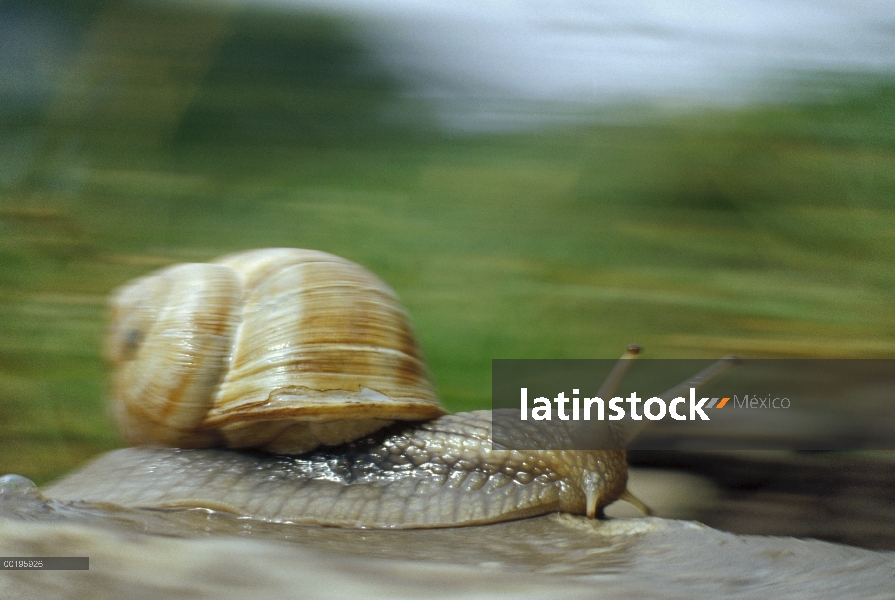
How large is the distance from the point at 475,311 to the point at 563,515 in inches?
26.4

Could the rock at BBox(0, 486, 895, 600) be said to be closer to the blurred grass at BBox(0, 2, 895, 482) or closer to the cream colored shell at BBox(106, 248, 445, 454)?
the cream colored shell at BBox(106, 248, 445, 454)

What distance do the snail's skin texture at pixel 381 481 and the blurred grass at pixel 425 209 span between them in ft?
1.16

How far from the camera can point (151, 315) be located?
3.56ft

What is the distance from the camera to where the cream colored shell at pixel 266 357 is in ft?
3.34

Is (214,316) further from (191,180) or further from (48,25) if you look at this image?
(48,25)

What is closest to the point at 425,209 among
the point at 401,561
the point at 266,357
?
the point at 266,357

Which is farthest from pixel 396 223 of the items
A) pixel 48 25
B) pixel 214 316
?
pixel 48 25

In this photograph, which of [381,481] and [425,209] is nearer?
[381,481]

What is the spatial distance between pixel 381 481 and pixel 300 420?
16cm

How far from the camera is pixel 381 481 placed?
1.05 m

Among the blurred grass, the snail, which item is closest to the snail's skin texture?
the snail

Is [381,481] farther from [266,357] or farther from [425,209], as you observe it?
[425,209]

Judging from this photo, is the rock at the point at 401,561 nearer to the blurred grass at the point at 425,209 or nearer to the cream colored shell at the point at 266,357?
the cream colored shell at the point at 266,357

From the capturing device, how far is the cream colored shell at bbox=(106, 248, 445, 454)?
1020 millimetres
